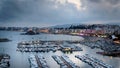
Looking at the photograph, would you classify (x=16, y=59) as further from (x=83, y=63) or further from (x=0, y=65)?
(x=83, y=63)

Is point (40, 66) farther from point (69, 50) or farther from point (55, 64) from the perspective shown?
point (69, 50)

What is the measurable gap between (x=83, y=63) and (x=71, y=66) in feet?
5.02

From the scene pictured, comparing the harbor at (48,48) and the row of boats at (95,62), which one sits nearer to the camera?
the row of boats at (95,62)

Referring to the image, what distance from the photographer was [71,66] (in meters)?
15.2

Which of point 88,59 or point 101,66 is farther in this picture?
point 88,59

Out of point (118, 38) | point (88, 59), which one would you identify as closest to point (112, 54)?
point (88, 59)

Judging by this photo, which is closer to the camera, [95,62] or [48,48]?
[95,62]

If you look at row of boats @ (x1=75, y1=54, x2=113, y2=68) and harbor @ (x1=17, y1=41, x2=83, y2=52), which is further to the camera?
harbor @ (x1=17, y1=41, x2=83, y2=52)

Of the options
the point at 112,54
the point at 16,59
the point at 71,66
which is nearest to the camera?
the point at 71,66

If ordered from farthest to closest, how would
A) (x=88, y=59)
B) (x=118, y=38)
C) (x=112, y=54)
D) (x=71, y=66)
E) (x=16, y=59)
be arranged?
(x=118, y=38)
(x=112, y=54)
(x=16, y=59)
(x=88, y=59)
(x=71, y=66)

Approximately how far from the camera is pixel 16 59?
18969 millimetres

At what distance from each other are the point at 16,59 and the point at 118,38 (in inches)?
685

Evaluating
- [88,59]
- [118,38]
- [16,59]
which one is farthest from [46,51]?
[118,38]

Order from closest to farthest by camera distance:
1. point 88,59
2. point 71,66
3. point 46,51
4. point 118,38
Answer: point 71,66
point 88,59
point 46,51
point 118,38
